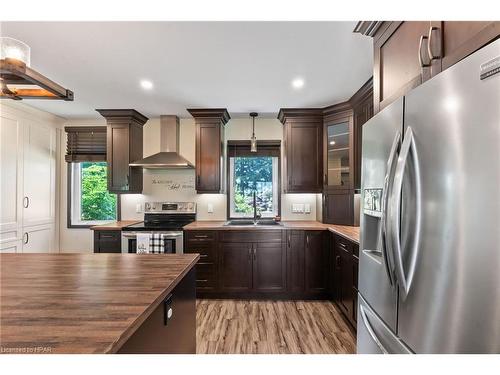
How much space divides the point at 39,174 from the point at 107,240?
1.45m

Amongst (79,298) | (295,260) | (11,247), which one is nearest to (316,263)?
(295,260)

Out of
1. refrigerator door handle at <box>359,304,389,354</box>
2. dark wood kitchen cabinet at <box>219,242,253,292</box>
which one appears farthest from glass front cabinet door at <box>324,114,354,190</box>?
refrigerator door handle at <box>359,304,389,354</box>

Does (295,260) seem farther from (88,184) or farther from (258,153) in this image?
(88,184)

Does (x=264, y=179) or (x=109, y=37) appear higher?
(x=109, y=37)

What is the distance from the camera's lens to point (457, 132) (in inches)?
30.6

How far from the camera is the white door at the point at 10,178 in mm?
3137

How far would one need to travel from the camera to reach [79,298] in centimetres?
100

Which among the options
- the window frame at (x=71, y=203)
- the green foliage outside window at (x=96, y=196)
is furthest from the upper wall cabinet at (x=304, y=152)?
the green foliage outside window at (x=96, y=196)

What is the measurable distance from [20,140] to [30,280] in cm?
314

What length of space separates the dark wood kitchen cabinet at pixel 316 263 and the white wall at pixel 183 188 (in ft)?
2.36

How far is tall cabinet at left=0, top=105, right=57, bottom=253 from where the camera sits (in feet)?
10.5

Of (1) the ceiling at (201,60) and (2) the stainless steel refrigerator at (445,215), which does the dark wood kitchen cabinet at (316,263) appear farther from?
(2) the stainless steel refrigerator at (445,215)
